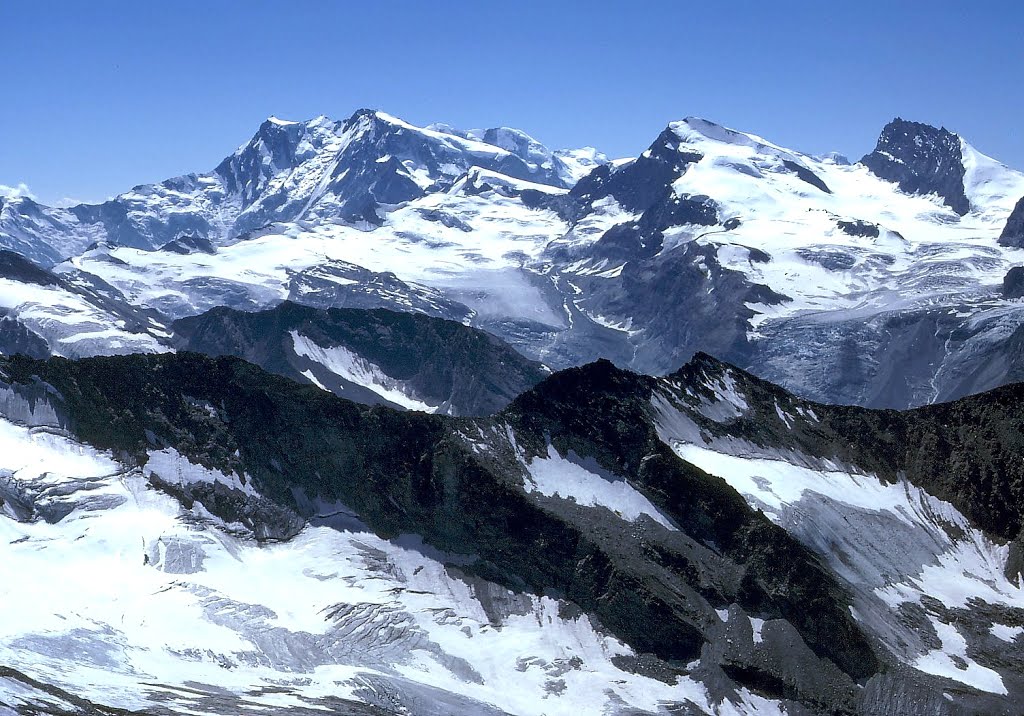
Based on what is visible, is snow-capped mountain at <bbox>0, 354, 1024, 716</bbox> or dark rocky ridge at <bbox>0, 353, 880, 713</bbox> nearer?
snow-capped mountain at <bbox>0, 354, 1024, 716</bbox>

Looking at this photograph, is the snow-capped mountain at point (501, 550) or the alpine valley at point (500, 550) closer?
the alpine valley at point (500, 550)

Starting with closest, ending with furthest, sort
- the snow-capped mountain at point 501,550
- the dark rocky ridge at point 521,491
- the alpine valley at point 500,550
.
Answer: the alpine valley at point 500,550 < the snow-capped mountain at point 501,550 < the dark rocky ridge at point 521,491

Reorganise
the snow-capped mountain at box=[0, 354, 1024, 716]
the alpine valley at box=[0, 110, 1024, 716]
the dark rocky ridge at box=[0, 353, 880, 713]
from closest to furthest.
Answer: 1. the alpine valley at box=[0, 110, 1024, 716]
2. the snow-capped mountain at box=[0, 354, 1024, 716]
3. the dark rocky ridge at box=[0, 353, 880, 713]

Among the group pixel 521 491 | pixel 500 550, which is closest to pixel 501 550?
pixel 500 550

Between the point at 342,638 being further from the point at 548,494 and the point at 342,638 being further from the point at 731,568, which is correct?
the point at 731,568

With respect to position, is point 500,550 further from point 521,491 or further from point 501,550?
point 521,491

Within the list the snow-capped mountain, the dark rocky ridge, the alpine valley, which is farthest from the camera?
the dark rocky ridge

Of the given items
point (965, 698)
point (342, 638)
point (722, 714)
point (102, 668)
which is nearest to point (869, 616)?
point (965, 698)

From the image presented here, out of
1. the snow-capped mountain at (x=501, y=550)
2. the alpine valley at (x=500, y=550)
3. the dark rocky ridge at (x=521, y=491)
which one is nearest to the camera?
the alpine valley at (x=500, y=550)
